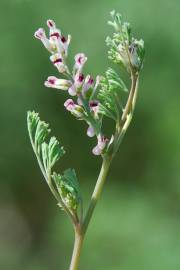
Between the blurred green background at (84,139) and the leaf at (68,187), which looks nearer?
the leaf at (68,187)

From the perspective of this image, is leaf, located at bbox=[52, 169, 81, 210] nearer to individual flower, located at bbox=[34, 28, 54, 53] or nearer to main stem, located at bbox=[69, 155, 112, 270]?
main stem, located at bbox=[69, 155, 112, 270]

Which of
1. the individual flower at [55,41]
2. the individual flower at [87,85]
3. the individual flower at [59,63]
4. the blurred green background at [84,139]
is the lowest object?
the blurred green background at [84,139]

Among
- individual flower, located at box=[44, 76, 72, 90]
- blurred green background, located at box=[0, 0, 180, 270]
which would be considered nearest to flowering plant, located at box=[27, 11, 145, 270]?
individual flower, located at box=[44, 76, 72, 90]

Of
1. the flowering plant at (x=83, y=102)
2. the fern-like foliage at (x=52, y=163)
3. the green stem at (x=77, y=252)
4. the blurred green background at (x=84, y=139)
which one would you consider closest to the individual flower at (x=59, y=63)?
the flowering plant at (x=83, y=102)

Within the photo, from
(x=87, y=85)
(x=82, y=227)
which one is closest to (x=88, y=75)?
(x=87, y=85)

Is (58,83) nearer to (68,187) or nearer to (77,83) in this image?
(77,83)

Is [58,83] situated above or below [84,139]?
above

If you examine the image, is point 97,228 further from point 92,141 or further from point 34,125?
point 34,125

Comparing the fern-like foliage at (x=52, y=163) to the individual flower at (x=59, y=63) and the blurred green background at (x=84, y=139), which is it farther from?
the blurred green background at (x=84, y=139)
